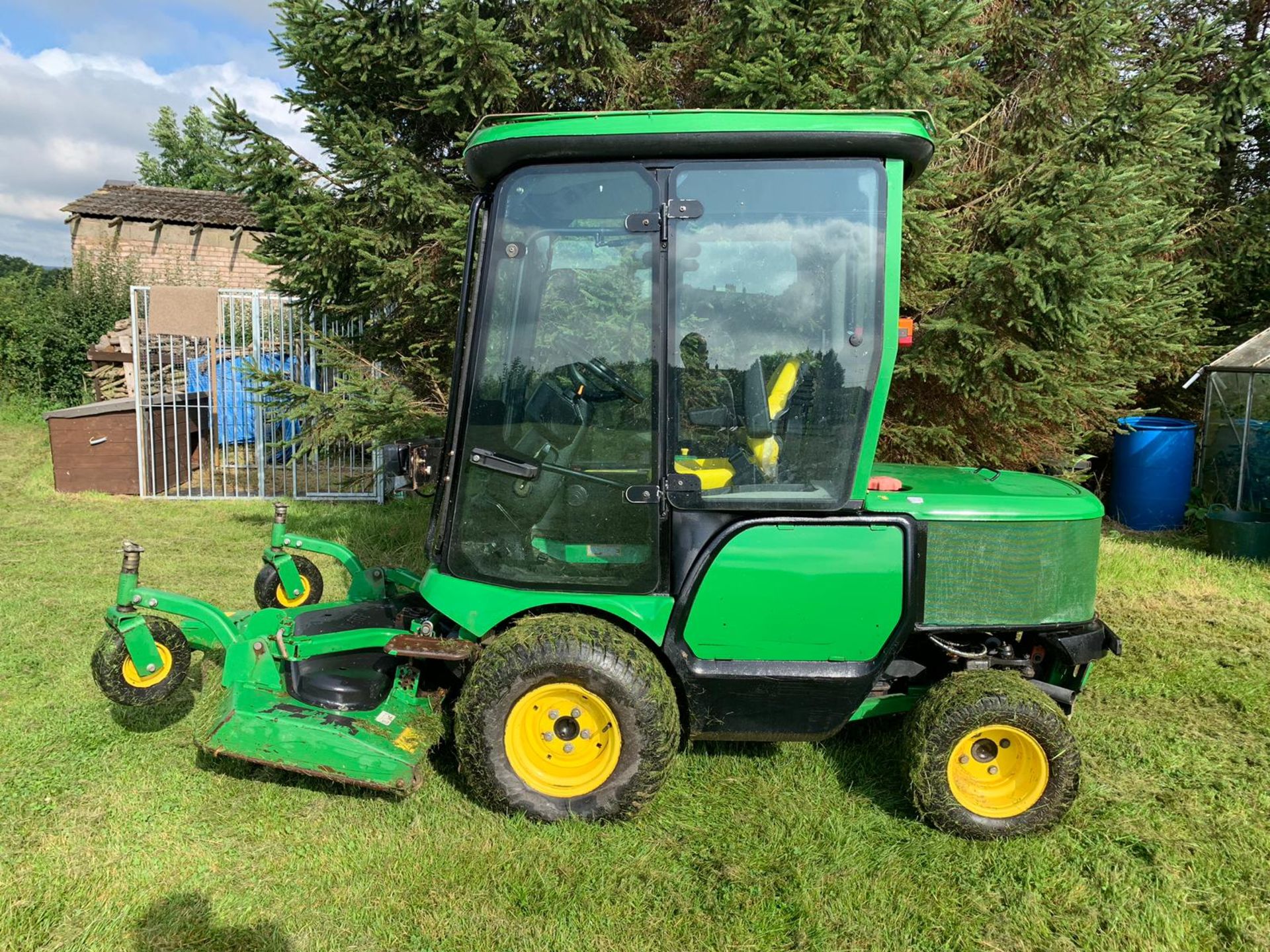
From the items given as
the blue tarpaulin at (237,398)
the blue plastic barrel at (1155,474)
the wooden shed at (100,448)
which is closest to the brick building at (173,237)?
the blue tarpaulin at (237,398)

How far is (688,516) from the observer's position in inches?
118

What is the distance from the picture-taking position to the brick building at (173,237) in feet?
68.8

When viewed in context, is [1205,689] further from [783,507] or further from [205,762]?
[205,762]

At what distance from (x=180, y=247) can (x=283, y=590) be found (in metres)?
20.1

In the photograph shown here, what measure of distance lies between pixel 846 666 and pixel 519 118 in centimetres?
218

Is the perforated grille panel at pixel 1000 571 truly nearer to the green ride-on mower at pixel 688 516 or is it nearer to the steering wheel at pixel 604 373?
the green ride-on mower at pixel 688 516

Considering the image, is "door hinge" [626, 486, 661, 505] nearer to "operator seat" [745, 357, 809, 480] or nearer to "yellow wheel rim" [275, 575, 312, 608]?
"operator seat" [745, 357, 809, 480]

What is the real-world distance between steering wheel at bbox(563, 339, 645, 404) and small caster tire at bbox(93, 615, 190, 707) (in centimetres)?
187

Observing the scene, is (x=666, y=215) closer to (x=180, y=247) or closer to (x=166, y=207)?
(x=180, y=247)

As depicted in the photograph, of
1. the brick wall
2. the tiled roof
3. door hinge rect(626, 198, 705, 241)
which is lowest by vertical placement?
door hinge rect(626, 198, 705, 241)

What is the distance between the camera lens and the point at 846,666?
304cm

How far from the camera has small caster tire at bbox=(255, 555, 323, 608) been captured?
14.4 ft

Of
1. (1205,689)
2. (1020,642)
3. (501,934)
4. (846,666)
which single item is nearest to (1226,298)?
(1205,689)

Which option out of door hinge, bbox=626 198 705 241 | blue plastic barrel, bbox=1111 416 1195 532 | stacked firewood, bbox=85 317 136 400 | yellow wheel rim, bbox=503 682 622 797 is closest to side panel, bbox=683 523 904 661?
yellow wheel rim, bbox=503 682 622 797
